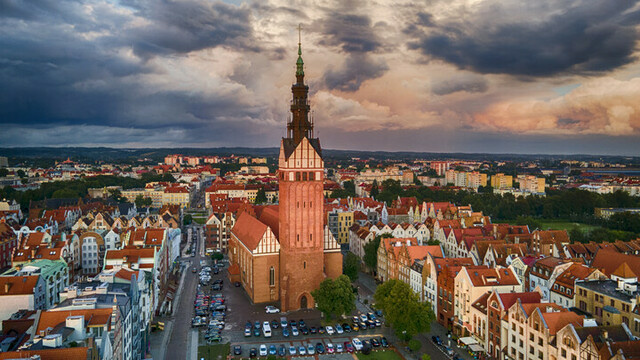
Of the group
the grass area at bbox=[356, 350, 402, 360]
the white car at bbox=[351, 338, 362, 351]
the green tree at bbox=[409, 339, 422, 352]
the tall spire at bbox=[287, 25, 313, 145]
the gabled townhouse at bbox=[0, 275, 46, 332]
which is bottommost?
the grass area at bbox=[356, 350, 402, 360]

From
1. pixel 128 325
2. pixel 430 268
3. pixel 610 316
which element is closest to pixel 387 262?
pixel 430 268

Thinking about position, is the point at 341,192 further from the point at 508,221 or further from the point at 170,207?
the point at 170,207

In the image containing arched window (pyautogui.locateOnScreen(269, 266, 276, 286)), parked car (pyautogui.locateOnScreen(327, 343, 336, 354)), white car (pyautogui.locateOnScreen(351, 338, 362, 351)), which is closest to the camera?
parked car (pyautogui.locateOnScreen(327, 343, 336, 354))

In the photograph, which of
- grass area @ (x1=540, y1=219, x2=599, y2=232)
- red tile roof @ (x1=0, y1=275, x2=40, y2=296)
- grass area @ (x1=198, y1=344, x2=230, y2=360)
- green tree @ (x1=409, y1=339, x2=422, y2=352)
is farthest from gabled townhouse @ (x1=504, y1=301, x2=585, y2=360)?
grass area @ (x1=540, y1=219, x2=599, y2=232)

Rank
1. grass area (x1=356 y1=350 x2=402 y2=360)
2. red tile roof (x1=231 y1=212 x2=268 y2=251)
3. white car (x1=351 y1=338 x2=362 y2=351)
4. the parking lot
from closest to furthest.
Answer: grass area (x1=356 y1=350 x2=402 y2=360), white car (x1=351 y1=338 x2=362 y2=351), the parking lot, red tile roof (x1=231 y1=212 x2=268 y2=251)

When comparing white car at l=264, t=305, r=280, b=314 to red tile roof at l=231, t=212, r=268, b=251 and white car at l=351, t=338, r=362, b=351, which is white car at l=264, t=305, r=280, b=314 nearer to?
red tile roof at l=231, t=212, r=268, b=251

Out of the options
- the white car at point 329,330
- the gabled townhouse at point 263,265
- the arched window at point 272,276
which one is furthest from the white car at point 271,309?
the white car at point 329,330

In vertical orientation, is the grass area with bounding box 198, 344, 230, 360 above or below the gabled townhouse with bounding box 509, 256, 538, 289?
below

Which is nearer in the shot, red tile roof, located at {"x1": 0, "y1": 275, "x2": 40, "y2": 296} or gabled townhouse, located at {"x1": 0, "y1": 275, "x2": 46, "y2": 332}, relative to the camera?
gabled townhouse, located at {"x1": 0, "y1": 275, "x2": 46, "y2": 332}
